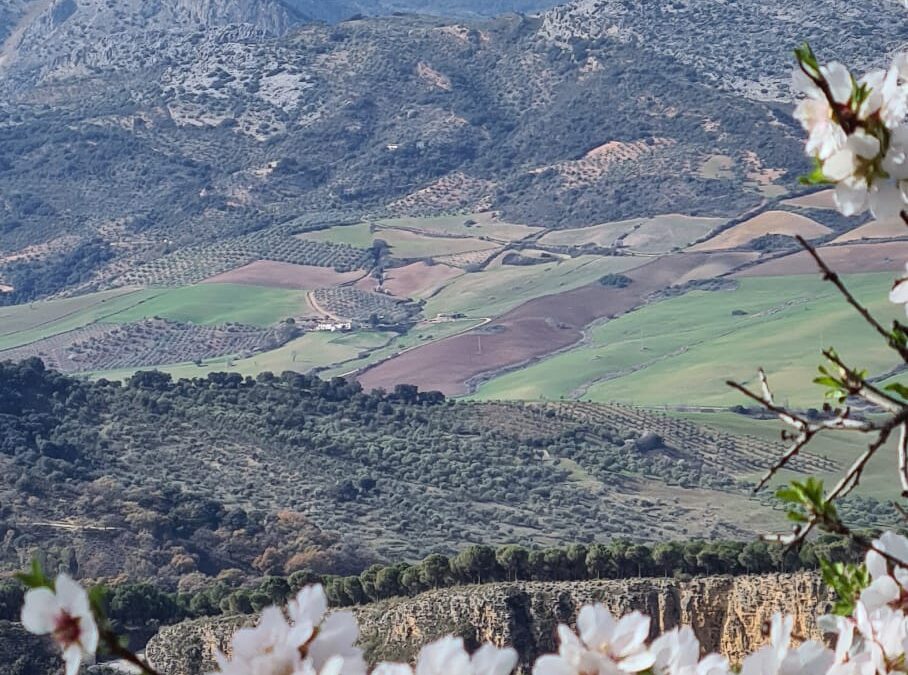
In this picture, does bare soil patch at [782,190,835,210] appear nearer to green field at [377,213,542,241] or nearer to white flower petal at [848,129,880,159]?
green field at [377,213,542,241]

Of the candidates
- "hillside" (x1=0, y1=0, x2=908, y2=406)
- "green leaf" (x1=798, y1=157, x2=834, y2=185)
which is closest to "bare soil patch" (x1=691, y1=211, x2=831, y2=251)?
"hillside" (x1=0, y1=0, x2=908, y2=406)

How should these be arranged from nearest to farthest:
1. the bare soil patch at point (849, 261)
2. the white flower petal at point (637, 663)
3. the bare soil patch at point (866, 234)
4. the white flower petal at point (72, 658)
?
the white flower petal at point (72, 658)
the white flower petal at point (637, 663)
the bare soil patch at point (849, 261)
the bare soil patch at point (866, 234)

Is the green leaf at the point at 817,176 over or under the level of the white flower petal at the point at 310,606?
over

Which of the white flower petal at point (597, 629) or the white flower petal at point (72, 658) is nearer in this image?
the white flower petal at point (72, 658)

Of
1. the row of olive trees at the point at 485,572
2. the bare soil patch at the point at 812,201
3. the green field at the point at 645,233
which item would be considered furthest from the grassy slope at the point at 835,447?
the green field at the point at 645,233

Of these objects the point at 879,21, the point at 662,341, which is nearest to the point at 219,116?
the point at 879,21

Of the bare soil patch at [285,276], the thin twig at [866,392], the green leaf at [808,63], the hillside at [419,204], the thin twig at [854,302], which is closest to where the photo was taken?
the green leaf at [808,63]

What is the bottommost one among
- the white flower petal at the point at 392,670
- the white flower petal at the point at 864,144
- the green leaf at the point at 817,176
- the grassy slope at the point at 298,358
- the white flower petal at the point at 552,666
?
the grassy slope at the point at 298,358

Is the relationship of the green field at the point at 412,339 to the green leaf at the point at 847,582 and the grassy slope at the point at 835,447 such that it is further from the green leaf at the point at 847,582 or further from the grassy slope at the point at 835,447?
the green leaf at the point at 847,582
